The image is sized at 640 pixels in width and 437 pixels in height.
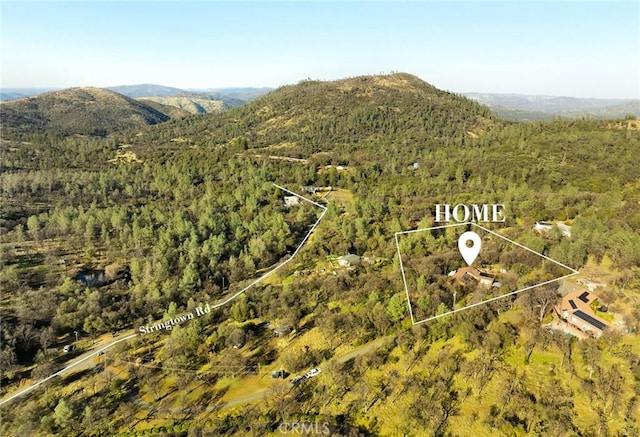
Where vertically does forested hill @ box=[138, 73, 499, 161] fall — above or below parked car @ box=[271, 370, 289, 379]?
above

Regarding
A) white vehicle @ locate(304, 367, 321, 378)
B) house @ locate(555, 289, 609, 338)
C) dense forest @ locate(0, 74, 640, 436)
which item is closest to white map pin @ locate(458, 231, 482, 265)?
dense forest @ locate(0, 74, 640, 436)

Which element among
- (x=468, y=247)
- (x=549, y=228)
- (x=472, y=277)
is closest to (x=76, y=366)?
(x=472, y=277)

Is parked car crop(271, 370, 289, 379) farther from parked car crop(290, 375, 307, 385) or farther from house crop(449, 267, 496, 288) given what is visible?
house crop(449, 267, 496, 288)

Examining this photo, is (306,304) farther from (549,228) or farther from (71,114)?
(71,114)

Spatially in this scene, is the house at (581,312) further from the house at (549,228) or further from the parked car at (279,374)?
the parked car at (279,374)


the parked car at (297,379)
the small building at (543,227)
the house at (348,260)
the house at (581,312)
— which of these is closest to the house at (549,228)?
the small building at (543,227)

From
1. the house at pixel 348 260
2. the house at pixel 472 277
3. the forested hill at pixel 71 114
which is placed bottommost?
the house at pixel 348 260

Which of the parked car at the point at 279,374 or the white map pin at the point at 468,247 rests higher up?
the white map pin at the point at 468,247
